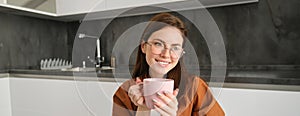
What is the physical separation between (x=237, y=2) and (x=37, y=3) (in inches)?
55.8

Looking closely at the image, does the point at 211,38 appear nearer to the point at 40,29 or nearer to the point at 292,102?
the point at 292,102

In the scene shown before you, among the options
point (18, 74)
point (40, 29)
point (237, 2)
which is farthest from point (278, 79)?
point (40, 29)

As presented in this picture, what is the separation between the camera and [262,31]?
1369mm

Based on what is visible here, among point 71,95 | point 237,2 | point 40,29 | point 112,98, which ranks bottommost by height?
point 71,95

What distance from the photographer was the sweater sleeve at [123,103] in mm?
302

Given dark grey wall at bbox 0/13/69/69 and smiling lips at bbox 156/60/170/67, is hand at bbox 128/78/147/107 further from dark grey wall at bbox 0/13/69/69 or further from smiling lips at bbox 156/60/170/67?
dark grey wall at bbox 0/13/69/69

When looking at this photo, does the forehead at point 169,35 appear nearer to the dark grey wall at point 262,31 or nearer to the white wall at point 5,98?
the dark grey wall at point 262,31

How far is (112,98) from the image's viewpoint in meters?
0.32

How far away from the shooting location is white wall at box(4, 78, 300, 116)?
299 mm

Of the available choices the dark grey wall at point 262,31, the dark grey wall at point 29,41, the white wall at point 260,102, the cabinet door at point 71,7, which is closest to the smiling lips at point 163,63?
the white wall at point 260,102

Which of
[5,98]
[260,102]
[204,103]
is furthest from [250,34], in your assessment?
[5,98]

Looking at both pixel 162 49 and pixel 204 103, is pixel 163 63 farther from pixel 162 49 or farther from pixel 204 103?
pixel 204 103

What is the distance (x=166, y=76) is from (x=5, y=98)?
64.6 inches

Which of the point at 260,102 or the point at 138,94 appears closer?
the point at 138,94
